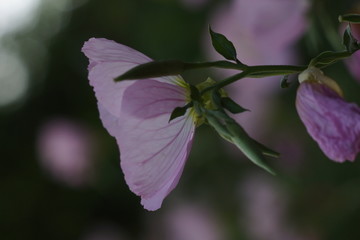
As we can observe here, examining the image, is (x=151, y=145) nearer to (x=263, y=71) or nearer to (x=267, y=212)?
(x=263, y=71)

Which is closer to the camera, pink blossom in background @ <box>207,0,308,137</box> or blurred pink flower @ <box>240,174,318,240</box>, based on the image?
pink blossom in background @ <box>207,0,308,137</box>

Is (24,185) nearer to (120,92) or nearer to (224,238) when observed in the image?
(224,238)

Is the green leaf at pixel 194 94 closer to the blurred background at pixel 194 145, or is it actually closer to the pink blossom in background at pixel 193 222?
the blurred background at pixel 194 145

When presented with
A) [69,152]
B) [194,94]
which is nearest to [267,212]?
→ [69,152]

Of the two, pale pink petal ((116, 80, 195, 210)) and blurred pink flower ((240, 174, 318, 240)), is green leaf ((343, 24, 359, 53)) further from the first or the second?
blurred pink flower ((240, 174, 318, 240))

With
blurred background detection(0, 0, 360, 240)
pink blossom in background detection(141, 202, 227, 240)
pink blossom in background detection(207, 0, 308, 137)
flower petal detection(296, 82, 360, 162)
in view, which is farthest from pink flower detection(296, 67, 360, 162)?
pink blossom in background detection(141, 202, 227, 240)

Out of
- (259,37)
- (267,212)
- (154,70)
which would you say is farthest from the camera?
(267,212)

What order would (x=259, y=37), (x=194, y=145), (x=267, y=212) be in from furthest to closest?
(x=194, y=145) < (x=267, y=212) < (x=259, y=37)
